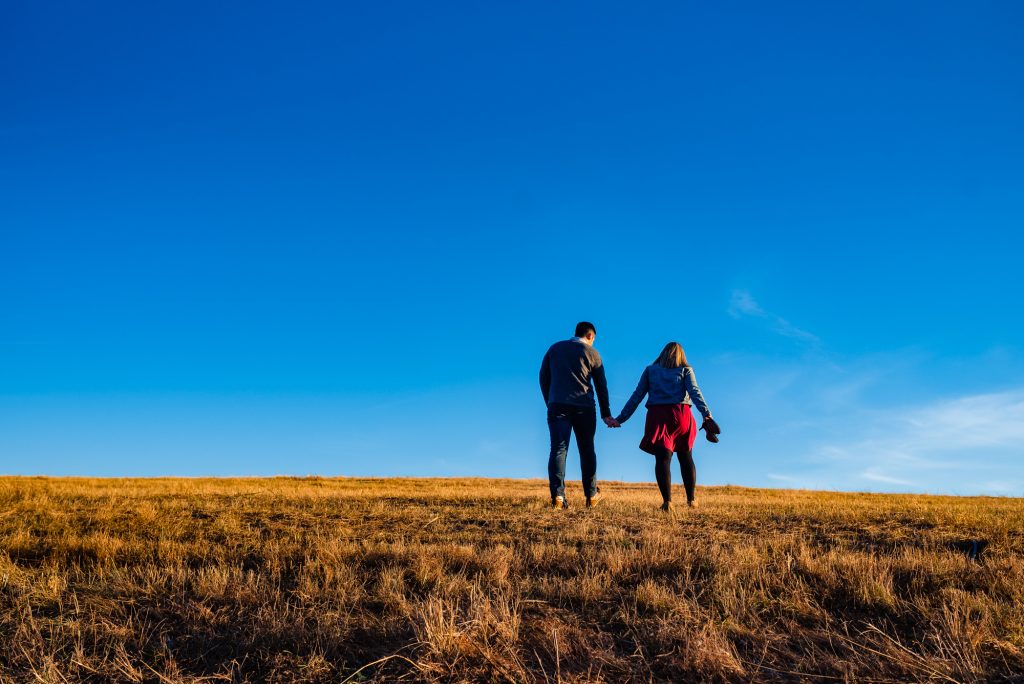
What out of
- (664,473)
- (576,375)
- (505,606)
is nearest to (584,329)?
(576,375)

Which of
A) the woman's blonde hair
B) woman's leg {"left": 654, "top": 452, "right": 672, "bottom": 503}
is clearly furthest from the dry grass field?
the woman's blonde hair

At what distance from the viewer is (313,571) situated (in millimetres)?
4727

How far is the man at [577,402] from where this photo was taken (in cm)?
996

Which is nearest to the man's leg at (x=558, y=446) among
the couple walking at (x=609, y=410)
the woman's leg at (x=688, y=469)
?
the couple walking at (x=609, y=410)

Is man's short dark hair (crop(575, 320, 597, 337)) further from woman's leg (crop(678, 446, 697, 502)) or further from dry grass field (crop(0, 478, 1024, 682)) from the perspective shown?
Result: dry grass field (crop(0, 478, 1024, 682))

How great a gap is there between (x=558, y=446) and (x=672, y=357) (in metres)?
2.16

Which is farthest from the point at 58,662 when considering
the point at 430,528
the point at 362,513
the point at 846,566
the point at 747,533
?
the point at 747,533

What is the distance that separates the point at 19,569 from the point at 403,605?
125 inches

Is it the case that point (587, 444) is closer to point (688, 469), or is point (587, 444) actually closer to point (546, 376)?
point (546, 376)

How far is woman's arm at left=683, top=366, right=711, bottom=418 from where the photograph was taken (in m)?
9.73

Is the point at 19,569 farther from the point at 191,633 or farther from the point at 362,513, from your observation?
the point at 362,513

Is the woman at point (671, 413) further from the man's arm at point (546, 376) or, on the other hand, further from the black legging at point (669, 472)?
the man's arm at point (546, 376)

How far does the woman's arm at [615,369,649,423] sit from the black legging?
0.85 meters

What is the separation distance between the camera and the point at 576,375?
33.1ft
